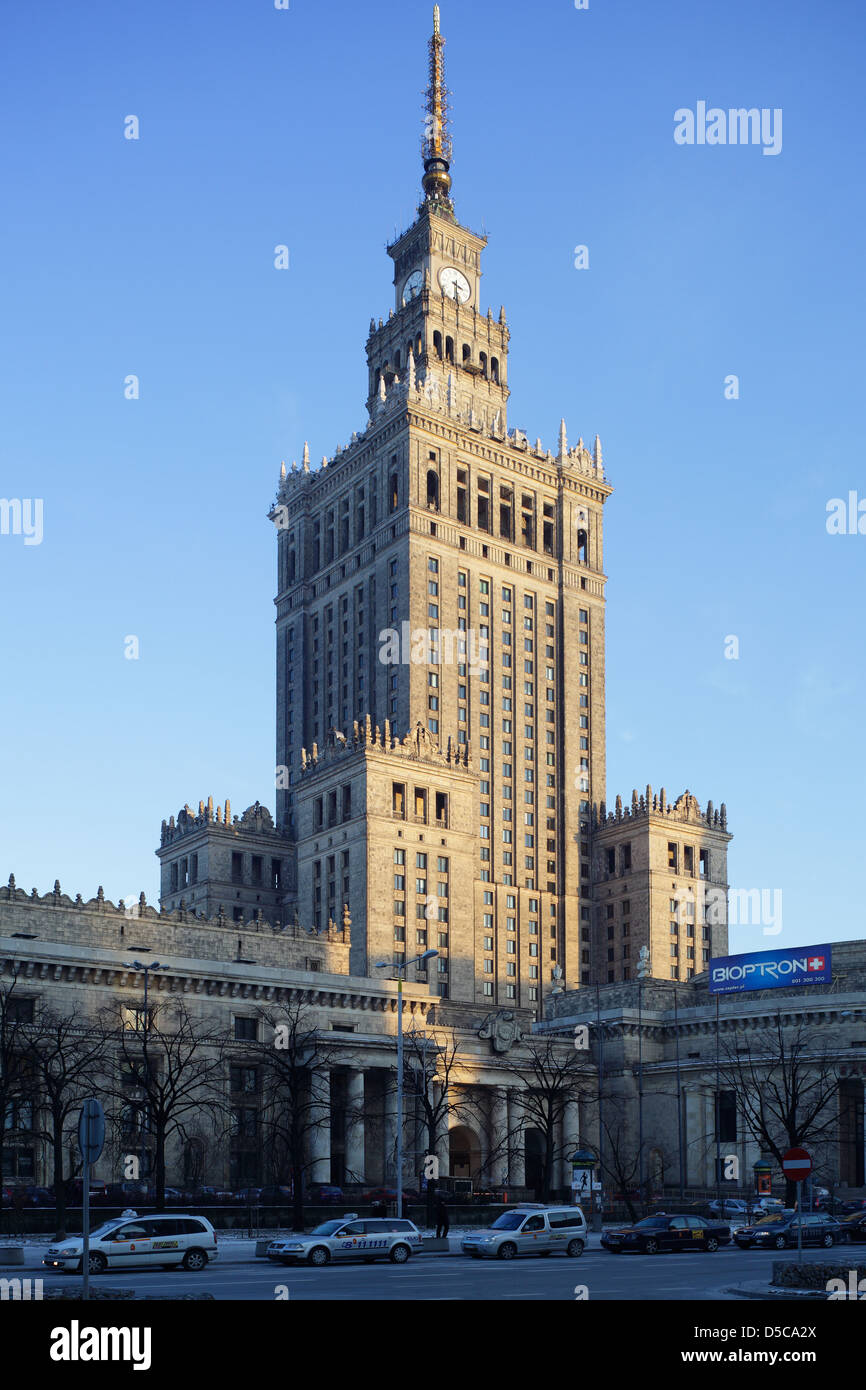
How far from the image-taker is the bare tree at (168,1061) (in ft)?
280

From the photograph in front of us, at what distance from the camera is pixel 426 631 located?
493 ft

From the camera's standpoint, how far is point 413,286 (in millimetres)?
175000

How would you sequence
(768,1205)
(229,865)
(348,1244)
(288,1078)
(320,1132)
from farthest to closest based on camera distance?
(229,865) → (320,1132) → (288,1078) → (768,1205) → (348,1244)

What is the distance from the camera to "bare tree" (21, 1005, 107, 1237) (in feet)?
247

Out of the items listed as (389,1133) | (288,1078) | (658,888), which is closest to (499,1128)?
(389,1133)

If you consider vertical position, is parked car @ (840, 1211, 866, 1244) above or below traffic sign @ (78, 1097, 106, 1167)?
below

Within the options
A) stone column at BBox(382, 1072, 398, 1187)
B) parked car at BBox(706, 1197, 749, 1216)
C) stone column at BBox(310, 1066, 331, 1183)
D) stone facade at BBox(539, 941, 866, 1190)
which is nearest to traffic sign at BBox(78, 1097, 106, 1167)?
parked car at BBox(706, 1197, 749, 1216)

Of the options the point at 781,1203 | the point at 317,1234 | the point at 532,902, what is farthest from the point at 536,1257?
the point at 532,902

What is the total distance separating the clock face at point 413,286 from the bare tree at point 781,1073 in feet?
322

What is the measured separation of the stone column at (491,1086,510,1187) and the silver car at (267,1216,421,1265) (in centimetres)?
6261

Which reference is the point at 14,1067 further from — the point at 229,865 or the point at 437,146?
the point at 437,146

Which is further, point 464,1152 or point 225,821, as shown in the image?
point 225,821

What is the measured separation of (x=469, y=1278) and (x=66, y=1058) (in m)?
50.3

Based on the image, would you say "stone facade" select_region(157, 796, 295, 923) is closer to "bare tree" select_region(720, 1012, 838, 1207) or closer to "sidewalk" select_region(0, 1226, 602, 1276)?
"bare tree" select_region(720, 1012, 838, 1207)
